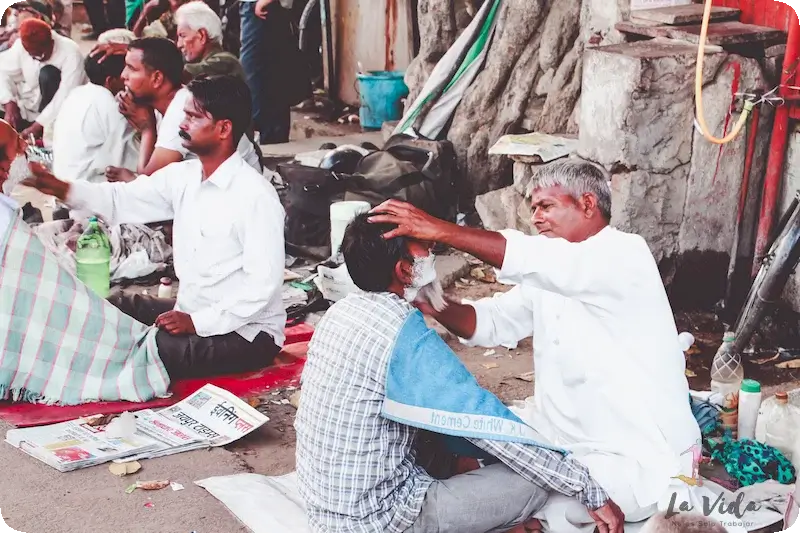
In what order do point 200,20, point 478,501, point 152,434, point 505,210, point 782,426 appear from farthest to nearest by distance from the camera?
point 200,20 < point 505,210 < point 152,434 < point 782,426 < point 478,501

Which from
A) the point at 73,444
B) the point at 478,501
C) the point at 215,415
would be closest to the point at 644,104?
the point at 215,415

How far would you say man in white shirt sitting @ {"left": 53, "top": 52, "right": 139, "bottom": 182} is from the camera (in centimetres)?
641

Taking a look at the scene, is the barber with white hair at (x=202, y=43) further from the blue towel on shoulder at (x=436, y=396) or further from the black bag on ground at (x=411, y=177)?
the blue towel on shoulder at (x=436, y=396)

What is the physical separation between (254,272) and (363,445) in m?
1.81

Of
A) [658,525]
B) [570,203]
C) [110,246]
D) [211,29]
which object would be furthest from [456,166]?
[658,525]

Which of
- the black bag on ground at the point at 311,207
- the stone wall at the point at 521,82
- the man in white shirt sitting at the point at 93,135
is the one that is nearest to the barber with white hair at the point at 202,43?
the man in white shirt sitting at the point at 93,135

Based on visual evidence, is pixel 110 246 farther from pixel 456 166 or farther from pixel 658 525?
pixel 658 525

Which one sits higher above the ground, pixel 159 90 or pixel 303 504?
pixel 159 90

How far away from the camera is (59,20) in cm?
1239

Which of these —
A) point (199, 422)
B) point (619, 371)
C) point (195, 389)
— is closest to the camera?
point (619, 371)

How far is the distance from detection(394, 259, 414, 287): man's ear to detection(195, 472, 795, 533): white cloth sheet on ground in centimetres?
83

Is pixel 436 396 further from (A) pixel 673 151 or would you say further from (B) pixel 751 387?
(A) pixel 673 151

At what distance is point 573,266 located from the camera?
330 centimetres

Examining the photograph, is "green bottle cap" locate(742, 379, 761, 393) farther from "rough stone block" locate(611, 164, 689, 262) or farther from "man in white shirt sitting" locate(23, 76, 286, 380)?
"man in white shirt sitting" locate(23, 76, 286, 380)
